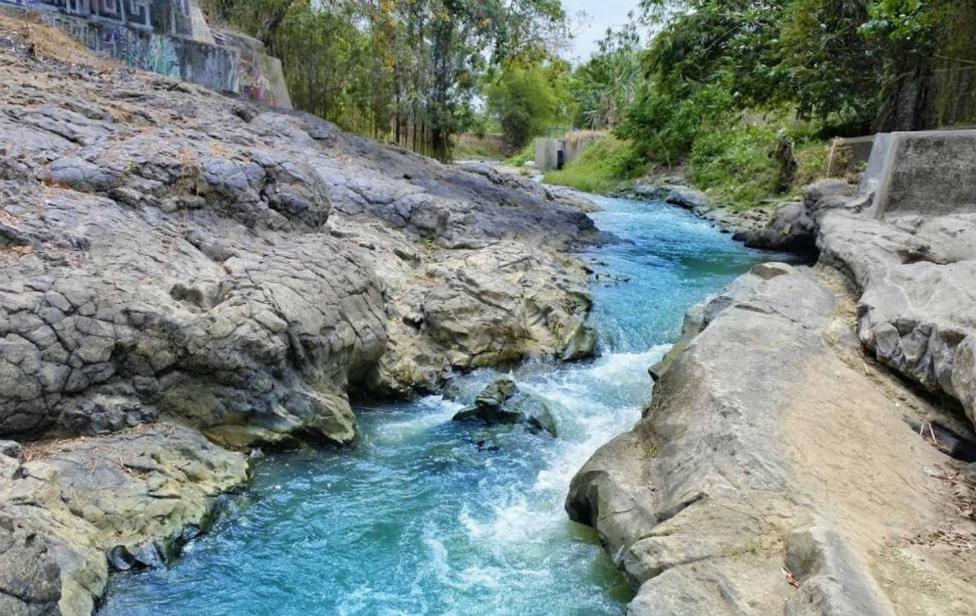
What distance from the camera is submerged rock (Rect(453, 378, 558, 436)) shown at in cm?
738

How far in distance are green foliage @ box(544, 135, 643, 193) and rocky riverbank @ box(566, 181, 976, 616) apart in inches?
977

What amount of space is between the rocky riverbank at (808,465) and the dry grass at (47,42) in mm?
11698

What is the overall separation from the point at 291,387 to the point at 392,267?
12.3 feet

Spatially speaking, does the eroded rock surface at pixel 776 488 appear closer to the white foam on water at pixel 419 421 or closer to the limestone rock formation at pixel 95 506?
the white foam on water at pixel 419 421

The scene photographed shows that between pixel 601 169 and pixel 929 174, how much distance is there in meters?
24.7

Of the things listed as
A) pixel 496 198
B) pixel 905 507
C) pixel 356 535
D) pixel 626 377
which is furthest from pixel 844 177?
pixel 356 535

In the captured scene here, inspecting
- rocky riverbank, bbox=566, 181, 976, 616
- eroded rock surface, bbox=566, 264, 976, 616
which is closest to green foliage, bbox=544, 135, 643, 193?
rocky riverbank, bbox=566, 181, 976, 616

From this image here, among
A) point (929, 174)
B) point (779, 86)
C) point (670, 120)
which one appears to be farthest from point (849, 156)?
point (670, 120)

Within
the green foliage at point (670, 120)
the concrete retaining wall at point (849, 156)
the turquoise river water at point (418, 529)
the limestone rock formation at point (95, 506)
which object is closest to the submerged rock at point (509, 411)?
the turquoise river water at point (418, 529)

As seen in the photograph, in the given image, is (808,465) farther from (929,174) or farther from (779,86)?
(779,86)

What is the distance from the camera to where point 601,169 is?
33.9m

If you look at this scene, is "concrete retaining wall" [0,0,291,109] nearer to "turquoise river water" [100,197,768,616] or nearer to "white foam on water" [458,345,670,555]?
"turquoise river water" [100,197,768,616]

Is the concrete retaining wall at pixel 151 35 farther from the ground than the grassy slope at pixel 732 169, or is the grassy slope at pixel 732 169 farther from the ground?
the concrete retaining wall at pixel 151 35

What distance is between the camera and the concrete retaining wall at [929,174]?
947 cm
